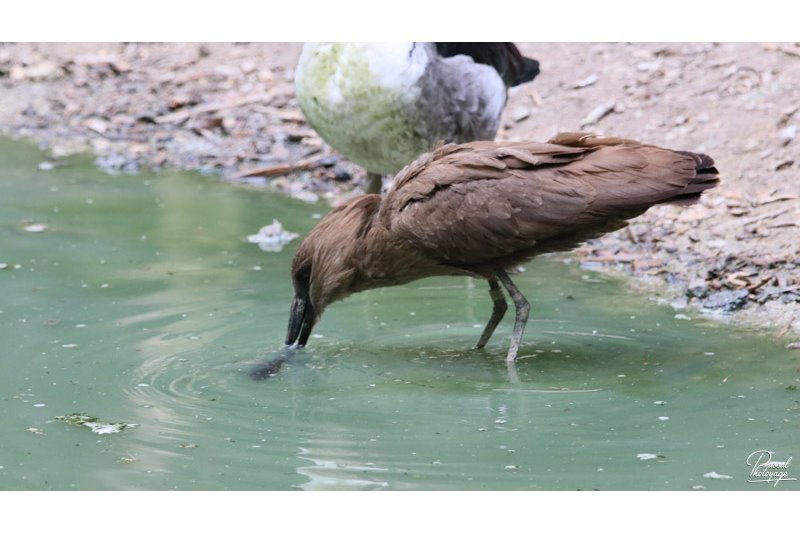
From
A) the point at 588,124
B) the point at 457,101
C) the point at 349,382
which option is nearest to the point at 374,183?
the point at 457,101

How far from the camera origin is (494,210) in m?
→ 6.59

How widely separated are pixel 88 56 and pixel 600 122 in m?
6.59

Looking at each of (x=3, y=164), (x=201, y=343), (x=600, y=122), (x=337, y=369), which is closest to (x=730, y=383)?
(x=337, y=369)

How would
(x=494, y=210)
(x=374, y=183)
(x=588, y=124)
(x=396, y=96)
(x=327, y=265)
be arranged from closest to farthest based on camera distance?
(x=494, y=210) → (x=327, y=265) → (x=396, y=96) → (x=374, y=183) → (x=588, y=124)

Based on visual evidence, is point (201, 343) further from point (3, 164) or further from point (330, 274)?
point (3, 164)

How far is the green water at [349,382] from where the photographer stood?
205 inches

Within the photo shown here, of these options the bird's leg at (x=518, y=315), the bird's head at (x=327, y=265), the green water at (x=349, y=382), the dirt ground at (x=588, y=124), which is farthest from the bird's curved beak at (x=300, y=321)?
the dirt ground at (x=588, y=124)

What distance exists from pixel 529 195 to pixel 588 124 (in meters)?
4.68

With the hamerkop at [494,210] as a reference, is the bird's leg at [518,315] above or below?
below

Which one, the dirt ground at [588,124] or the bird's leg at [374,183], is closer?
the dirt ground at [588,124]

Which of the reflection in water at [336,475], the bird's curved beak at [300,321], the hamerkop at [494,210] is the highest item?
the hamerkop at [494,210]

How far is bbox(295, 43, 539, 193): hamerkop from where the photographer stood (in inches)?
329

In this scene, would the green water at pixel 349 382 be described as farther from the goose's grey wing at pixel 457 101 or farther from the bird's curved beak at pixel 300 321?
the goose's grey wing at pixel 457 101

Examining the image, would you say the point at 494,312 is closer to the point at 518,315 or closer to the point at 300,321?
the point at 518,315
